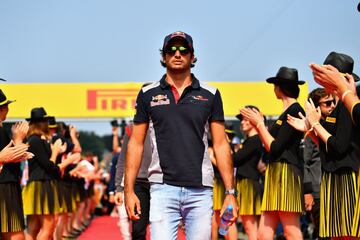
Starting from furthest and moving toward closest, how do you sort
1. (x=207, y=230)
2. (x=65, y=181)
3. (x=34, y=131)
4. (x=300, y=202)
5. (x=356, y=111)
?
(x=65, y=181) < (x=34, y=131) < (x=300, y=202) < (x=207, y=230) < (x=356, y=111)

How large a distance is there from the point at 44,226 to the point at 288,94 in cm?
446

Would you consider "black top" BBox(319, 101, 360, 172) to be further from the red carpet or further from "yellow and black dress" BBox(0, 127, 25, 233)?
the red carpet

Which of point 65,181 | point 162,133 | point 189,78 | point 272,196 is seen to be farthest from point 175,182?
point 65,181

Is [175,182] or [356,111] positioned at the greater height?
[356,111]

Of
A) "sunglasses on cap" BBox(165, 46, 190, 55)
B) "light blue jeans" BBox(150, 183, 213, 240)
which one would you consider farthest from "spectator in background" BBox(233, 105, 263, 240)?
"sunglasses on cap" BBox(165, 46, 190, 55)

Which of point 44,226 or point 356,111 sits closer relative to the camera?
point 356,111

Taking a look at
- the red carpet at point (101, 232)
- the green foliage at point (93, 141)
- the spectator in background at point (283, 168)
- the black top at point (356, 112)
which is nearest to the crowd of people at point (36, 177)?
the red carpet at point (101, 232)

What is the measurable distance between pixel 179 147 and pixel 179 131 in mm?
121

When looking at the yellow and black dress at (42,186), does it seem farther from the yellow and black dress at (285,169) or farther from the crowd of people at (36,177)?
the yellow and black dress at (285,169)

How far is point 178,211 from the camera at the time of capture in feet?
20.2

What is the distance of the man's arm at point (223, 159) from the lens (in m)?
6.25

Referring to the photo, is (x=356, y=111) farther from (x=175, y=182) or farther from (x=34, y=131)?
(x=34, y=131)

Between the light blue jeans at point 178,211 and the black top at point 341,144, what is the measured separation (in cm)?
109

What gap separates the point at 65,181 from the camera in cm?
1493
